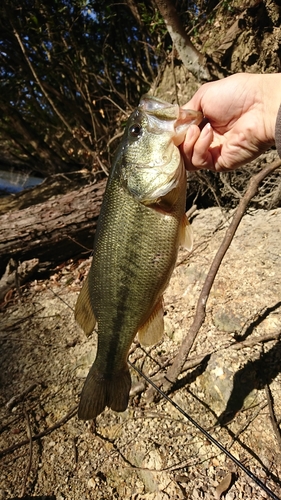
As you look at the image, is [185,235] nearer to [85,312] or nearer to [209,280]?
[85,312]

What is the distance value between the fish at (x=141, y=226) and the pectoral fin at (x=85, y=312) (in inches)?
1.5

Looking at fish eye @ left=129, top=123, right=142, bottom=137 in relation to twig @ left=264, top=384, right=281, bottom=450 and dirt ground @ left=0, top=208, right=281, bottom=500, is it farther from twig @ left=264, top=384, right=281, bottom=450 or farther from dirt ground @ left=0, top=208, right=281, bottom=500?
twig @ left=264, top=384, right=281, bottom=450

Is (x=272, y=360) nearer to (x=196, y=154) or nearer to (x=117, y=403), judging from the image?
(x=117, y=403)

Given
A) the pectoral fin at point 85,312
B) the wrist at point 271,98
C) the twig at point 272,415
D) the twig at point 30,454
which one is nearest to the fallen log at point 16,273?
the twig at point 30,454

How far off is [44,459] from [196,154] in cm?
249

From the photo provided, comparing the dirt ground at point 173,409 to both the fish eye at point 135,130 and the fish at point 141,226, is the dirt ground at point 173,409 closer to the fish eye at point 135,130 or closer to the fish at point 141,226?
the fish at point 141,226

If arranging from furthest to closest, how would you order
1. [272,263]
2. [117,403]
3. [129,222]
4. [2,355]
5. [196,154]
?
[2,355], [272,263], [117,403], [196,154], [129,222]

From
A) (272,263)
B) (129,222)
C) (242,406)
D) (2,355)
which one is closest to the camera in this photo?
(129,222)

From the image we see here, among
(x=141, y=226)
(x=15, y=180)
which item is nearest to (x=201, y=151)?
(x=141, y=226)

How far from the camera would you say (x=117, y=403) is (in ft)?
6.47

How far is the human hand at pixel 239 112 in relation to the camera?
1.89 m

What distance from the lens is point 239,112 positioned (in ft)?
6.48

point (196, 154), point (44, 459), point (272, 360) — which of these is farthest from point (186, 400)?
point (196, 154)

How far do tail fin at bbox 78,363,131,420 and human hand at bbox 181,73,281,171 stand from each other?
1.30 metres
